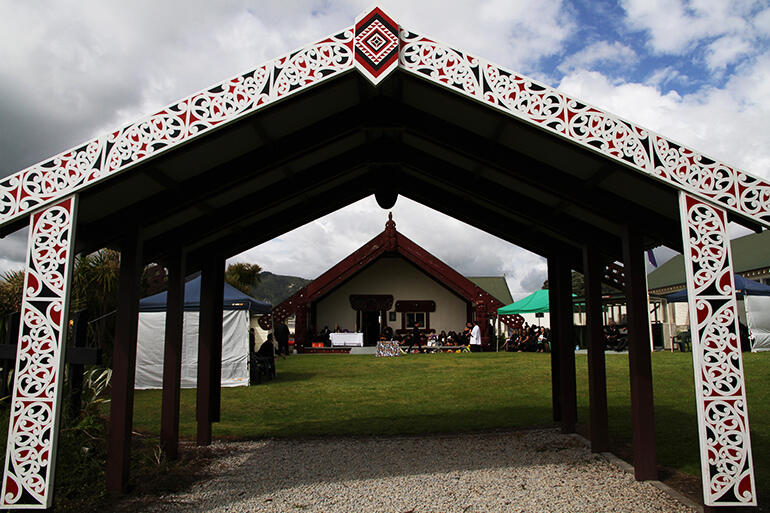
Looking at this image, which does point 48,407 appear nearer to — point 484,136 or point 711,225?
point 484,136

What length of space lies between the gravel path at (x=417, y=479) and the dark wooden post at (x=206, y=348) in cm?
37

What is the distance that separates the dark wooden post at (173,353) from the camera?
6707 millimetres

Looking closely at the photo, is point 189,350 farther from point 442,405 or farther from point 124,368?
point 124,368

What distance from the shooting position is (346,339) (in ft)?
97.8

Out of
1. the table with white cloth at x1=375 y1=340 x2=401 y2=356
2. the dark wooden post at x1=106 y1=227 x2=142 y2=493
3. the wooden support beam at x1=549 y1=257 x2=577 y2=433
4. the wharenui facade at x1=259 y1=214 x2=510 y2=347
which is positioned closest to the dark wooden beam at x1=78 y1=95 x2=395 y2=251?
the dark wooden post at x1=106 y1=227 x2=142 y2=493

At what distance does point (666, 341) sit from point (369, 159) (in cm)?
2465

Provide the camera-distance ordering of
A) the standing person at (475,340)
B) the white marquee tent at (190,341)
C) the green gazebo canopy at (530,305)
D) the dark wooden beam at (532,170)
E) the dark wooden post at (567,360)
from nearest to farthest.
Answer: the dark wooden beam at (532,170), the dark wooden post at (567,360), the white marquee tent at (190,341), the green gazebo canopy at (530,305), the standing person at (475,340)

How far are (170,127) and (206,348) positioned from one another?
13.7 ft

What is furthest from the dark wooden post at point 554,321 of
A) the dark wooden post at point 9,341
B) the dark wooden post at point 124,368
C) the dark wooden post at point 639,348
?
the dark wooden post at point 9,341

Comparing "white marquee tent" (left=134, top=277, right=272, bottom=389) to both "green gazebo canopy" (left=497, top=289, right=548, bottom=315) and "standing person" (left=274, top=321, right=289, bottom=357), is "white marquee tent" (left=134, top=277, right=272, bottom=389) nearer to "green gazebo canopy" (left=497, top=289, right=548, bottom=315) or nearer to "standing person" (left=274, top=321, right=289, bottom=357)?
"standing person" (left=274, top=321, right=289, bottom=357)

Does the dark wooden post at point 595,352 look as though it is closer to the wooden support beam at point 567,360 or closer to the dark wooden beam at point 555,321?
the wooden support beam at point 567,360

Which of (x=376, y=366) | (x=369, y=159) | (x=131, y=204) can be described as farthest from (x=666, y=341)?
(x=131, y=204)

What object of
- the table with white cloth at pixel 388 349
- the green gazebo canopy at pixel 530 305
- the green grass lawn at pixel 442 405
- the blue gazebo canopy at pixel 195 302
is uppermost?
the green gazebo canopy at pixel 530 305

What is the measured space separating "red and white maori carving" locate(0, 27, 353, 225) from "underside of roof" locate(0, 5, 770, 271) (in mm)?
11
